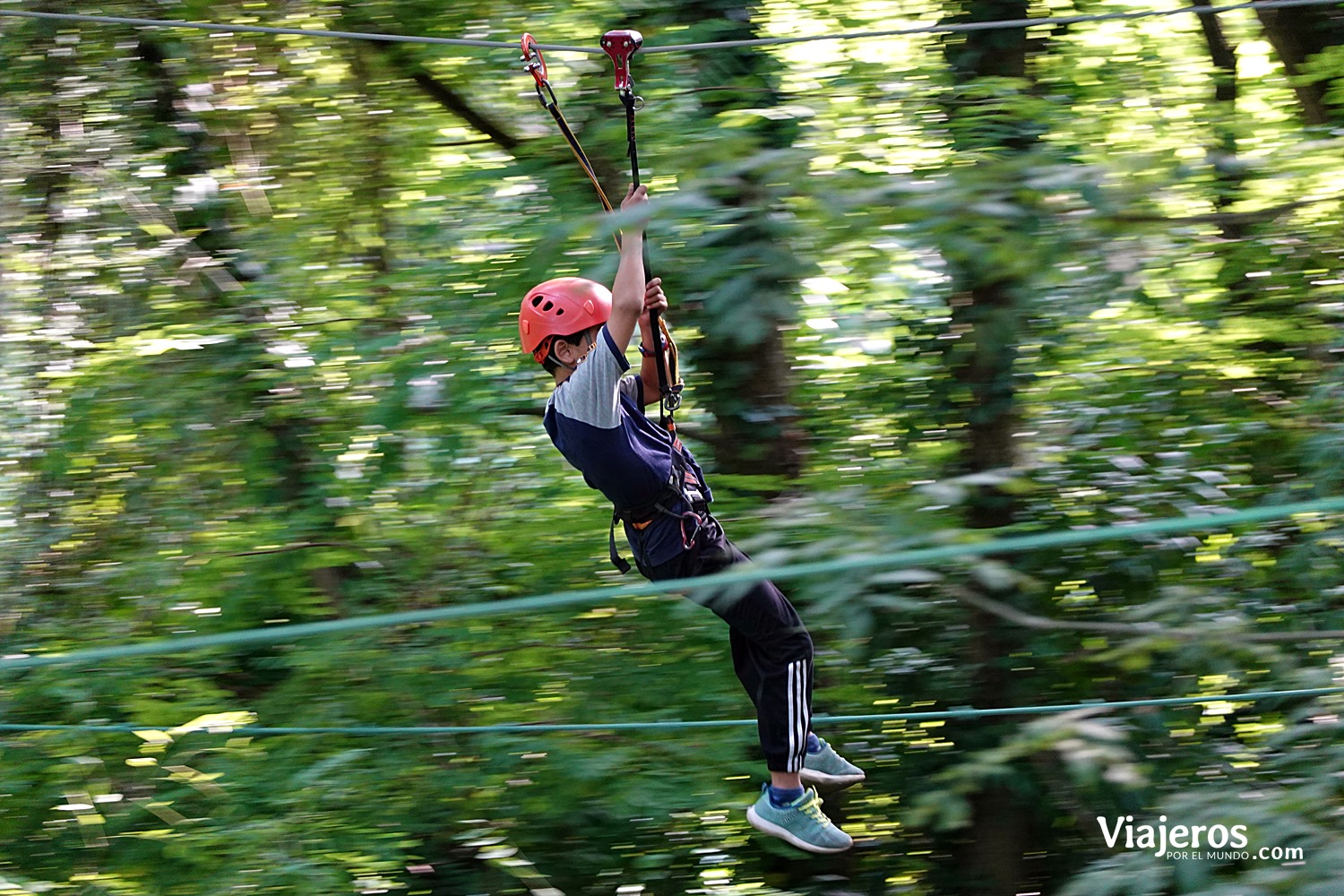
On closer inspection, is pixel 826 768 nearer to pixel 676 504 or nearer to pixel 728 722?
pixel 728 722

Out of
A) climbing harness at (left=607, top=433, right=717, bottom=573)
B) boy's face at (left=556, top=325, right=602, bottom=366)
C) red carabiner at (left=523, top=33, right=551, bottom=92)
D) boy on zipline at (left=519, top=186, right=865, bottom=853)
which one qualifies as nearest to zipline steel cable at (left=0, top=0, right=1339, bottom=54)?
red carabiner at (left=523, top=33, right=551, bottom=92)

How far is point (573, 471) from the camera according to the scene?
5.47 metres

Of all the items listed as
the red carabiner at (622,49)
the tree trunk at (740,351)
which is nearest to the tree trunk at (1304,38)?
the tree trunk at (740,351)

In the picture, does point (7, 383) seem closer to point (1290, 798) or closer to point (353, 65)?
point (353, 65)

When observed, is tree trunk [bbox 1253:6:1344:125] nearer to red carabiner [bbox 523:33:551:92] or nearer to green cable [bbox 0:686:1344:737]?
green cable [bbox 0:686:1344:737]

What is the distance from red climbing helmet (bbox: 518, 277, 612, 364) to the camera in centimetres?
292

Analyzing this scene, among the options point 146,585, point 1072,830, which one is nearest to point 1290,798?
point 1072,830

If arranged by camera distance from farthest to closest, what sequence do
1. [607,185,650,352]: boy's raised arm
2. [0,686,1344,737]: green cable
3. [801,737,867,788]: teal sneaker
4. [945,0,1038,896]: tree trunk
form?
[945,0,1038,896]: tree trunk < [0,686,1344,737]: green cable < [801,737,867,788]: teal sneaker < [607,185,650,352]: boy's raised arm

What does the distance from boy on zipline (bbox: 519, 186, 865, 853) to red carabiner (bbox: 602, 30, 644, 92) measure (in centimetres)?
25

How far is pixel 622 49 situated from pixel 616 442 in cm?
80

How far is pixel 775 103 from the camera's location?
187 inches

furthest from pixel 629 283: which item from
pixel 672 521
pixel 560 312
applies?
pixel 672 521

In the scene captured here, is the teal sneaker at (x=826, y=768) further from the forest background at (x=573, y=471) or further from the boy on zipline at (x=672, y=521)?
the forest background at (x=573, y=471)

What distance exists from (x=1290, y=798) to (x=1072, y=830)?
2.48 metres
